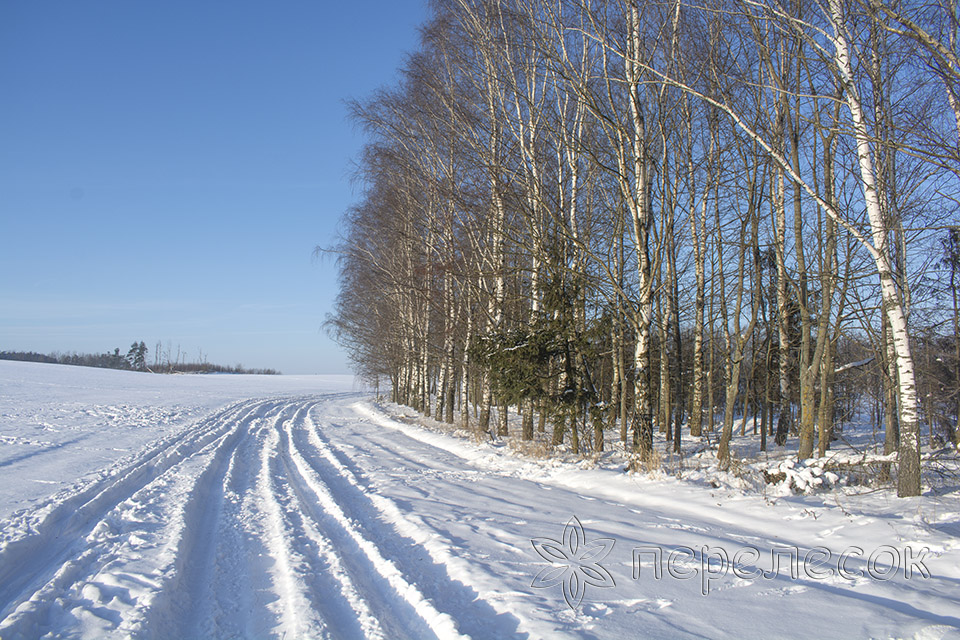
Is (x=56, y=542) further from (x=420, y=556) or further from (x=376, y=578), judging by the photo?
(x=420, y=556)

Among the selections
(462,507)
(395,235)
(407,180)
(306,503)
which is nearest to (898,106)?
(462,507)

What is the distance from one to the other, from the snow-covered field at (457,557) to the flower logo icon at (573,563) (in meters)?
0.02

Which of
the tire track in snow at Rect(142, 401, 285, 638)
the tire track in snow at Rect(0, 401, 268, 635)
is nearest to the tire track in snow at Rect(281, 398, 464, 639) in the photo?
the tire track in snow at Rect(142, 401, 285, 638)

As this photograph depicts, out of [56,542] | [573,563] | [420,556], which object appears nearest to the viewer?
[573,563]

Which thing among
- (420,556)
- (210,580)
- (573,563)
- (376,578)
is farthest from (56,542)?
(573,563)

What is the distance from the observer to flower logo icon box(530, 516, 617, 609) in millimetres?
3773

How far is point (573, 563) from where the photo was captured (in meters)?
4.27

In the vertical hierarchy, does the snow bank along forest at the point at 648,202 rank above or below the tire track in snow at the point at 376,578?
above

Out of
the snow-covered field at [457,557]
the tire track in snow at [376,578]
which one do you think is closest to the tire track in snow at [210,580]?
the snow-covered field at [457,557]

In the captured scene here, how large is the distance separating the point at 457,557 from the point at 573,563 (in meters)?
0.91

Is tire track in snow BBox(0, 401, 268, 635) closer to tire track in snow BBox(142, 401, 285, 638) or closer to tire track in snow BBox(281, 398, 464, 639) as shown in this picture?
tire track in snow BBox(142, 401, 285, 638)

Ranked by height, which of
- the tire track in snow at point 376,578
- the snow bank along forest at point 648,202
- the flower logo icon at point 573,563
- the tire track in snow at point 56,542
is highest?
the snow bank along forest at point 648,202

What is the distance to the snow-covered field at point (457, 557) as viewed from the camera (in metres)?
3.25

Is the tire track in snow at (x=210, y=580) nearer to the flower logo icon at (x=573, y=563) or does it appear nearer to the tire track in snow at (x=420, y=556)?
the tire track in snow at (x=420, y=556)
